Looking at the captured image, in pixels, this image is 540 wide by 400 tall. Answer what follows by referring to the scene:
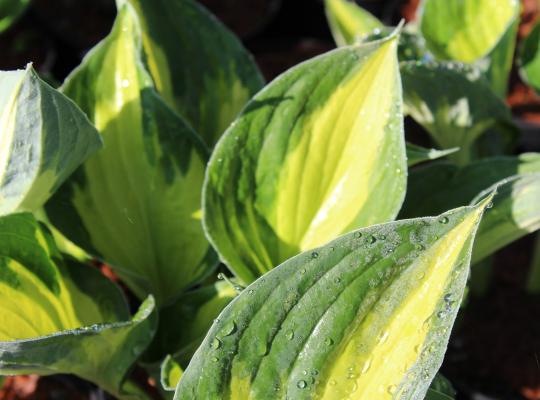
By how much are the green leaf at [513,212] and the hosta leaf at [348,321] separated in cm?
22

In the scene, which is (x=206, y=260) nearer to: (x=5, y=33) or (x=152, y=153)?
(x=152, y=153)

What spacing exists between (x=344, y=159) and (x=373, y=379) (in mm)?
263

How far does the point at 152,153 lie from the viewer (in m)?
0.83

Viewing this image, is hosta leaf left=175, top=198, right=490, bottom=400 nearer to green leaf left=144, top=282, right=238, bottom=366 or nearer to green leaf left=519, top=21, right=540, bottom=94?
green leaf left=144, top=282, right=238, bottom=366

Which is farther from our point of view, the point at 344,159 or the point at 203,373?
the point at 344,159

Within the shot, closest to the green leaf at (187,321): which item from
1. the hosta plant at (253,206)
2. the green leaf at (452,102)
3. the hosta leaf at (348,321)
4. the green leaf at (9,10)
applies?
the hosta plant at (253,206)

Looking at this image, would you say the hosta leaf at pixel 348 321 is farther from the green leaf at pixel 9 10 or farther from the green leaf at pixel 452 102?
the green leaf at pixel 9 10

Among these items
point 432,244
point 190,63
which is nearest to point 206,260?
point 190,63

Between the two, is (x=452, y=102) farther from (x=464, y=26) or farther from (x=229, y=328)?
(x=229, y=328)

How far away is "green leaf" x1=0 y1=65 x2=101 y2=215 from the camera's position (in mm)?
601

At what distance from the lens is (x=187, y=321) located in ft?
2.74

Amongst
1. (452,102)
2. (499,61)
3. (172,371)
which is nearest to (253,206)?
(172,371)

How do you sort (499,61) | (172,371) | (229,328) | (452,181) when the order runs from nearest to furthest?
(229,328) < (172,371) < (452,181) < (499,61)

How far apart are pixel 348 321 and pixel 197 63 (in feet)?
1.56
